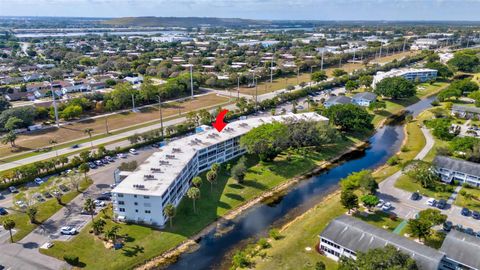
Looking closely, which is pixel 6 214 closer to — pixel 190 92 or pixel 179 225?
pixel 179 225

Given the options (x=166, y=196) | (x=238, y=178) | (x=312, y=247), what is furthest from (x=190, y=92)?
(x=312, y=247)

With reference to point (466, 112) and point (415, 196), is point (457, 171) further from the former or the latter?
point (466, 112)

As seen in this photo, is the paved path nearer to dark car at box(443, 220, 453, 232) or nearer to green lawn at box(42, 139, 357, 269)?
dark car at box(443, 220, 453, 232)

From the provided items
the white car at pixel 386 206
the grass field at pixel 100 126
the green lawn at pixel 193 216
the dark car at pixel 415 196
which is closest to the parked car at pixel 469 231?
the dark car at pixel 415 196

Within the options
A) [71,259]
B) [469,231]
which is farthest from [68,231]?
[469,231]

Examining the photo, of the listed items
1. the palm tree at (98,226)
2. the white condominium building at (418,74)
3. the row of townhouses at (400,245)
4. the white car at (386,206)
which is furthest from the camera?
the white condominium building at (418,74)

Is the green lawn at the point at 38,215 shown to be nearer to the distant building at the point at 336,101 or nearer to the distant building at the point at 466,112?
the distant building at the point at 336,101
